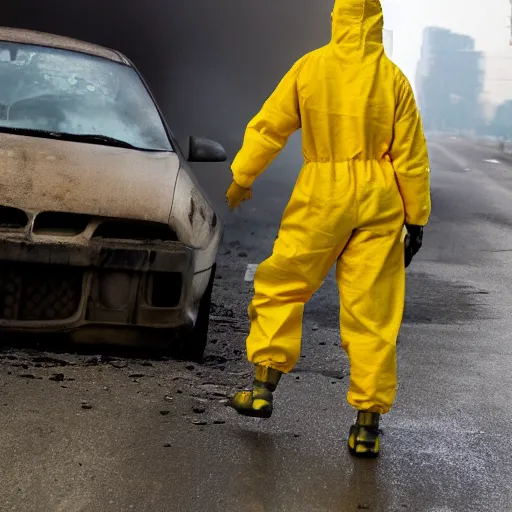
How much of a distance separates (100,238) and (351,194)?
1.16 m

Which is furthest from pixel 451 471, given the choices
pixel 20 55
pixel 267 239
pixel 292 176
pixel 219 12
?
pixel 292 176

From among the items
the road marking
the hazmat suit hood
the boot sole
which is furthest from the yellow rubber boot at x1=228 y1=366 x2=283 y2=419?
the road marking

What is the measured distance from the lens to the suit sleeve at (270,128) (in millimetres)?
3980

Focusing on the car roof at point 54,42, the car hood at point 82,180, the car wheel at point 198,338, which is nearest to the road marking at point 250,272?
the car roof at point 54,42

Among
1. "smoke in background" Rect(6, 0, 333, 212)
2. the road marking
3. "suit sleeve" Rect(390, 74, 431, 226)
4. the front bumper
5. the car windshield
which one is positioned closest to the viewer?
"suit sleeve" Rect(390, 74, 431, 226)

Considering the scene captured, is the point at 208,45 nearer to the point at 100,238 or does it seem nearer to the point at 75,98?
the point at 75,98

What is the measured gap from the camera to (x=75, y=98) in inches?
219

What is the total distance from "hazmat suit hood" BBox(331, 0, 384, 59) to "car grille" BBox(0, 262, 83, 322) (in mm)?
1444

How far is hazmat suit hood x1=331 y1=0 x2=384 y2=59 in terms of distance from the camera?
155 inches

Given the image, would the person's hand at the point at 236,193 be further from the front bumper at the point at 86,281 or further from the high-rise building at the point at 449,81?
the high-rise building at the point at 449,81

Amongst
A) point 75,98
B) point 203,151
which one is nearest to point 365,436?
point 203,151

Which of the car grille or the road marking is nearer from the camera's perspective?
the car grille

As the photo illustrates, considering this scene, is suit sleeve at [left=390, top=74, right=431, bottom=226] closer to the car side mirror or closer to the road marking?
the car side mirror

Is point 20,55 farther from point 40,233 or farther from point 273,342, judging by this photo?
point 273,342
